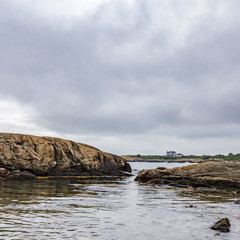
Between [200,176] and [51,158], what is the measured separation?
23792 mm

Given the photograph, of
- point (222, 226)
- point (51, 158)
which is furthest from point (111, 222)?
point (51, 158)

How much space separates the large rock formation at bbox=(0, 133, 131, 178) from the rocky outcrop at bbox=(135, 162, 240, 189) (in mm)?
13644

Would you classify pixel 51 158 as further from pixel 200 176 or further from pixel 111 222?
pixel 111 222

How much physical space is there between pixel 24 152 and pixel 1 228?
110 feet

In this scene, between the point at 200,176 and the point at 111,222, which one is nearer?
the point at 111,222

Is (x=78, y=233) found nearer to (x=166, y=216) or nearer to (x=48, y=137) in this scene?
(x=166, y=216)

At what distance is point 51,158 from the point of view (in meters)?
46.7

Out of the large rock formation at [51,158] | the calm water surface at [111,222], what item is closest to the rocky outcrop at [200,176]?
the large rock formation at [51,158]

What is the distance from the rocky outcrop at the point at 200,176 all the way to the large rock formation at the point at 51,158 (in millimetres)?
13644

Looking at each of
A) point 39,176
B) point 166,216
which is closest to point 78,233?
point 166,216

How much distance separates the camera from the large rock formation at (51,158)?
41562 millimetres

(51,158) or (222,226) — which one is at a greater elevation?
(51,158)

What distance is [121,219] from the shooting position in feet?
43.8

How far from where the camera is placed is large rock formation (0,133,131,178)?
4156 cm
